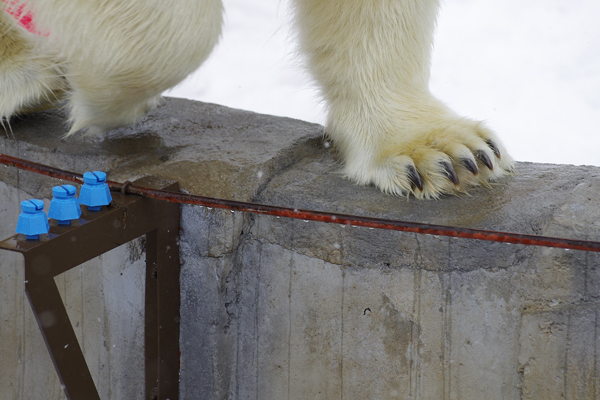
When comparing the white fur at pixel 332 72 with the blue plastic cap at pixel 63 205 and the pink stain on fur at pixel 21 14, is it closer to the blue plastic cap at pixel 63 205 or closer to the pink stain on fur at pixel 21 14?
the pink stain on fur at pixel 21 14

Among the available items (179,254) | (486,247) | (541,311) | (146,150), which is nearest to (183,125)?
(146,150)

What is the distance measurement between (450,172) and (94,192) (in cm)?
74

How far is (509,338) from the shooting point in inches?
52.4

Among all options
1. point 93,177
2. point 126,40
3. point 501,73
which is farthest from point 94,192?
point 501,73

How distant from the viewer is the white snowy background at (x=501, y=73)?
4.04 metres

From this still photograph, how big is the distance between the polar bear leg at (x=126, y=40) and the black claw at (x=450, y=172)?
0.61 m

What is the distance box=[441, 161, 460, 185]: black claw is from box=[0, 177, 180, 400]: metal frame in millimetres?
590

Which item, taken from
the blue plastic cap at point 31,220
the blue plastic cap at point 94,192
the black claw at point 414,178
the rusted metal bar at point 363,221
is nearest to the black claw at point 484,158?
the black claw at point 414,178

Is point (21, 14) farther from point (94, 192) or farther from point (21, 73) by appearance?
point (94, 192)

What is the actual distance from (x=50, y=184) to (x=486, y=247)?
1.05 metres

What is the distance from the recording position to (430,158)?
149 cm

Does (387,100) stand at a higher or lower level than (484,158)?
higher

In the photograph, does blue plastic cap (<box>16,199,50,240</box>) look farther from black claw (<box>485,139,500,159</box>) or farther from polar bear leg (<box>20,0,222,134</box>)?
black claw (<box>485,139,500,159</box>)

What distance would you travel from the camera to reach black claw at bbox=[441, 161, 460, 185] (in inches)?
57.2
